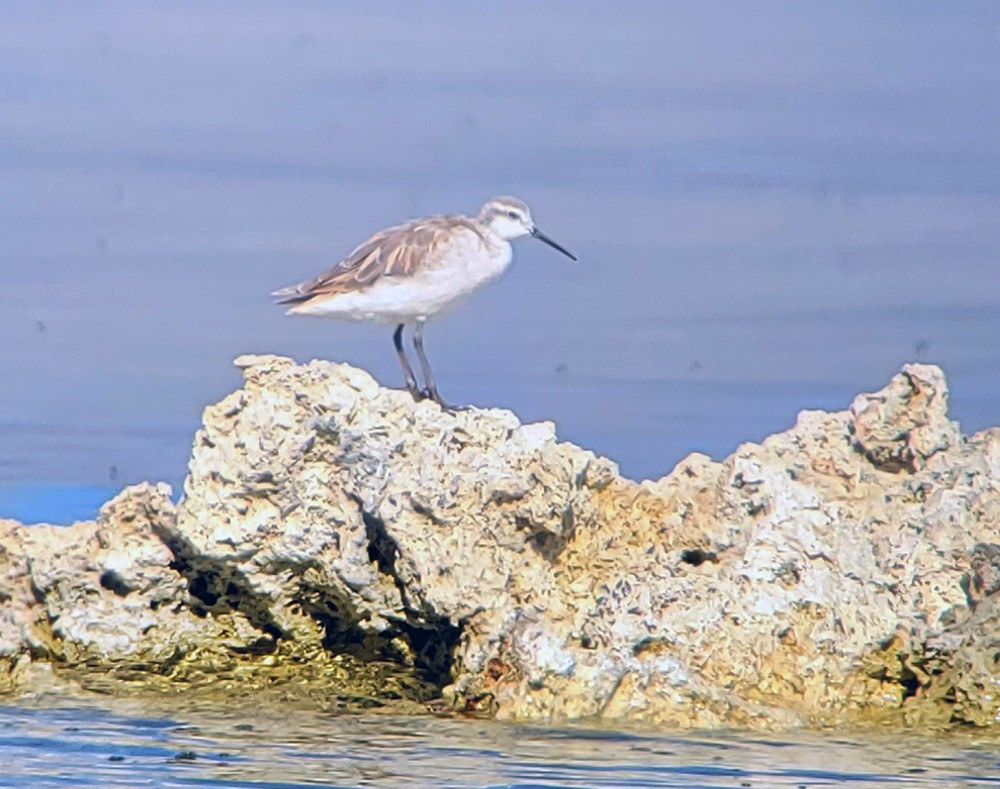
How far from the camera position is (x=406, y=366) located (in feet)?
33.4

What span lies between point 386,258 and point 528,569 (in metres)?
3.31

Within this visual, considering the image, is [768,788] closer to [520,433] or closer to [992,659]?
[992,659]

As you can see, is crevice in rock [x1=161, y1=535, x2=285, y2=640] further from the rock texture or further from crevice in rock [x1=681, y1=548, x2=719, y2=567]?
→ crevice in rock [x1=681, y1=548, x2=719, y2=567]

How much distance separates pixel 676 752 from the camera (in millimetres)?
6469

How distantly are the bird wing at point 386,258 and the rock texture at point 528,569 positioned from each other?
2.57 meters

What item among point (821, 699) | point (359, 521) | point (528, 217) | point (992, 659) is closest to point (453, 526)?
point (359, 521)

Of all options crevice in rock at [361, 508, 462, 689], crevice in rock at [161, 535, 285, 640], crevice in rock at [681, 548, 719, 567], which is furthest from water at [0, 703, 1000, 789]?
crevice in rock at [681, 548, 719, 567]

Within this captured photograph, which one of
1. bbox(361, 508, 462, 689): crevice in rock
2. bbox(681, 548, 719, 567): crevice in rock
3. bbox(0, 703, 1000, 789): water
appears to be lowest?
bbox(0, 703, 1000, 789): water

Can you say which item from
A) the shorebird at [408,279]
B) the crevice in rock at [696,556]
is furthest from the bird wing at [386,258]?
the crevice in rock at [696,556]

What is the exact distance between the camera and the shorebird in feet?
33.1

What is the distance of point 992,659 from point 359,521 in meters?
2.55

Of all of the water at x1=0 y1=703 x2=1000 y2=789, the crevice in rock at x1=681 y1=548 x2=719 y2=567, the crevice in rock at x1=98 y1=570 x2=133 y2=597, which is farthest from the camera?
the crevice in rock at x1=98 y1=570 x2=133 y2=597

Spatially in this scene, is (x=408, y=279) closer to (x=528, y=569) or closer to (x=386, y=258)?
(x=386, y=258)

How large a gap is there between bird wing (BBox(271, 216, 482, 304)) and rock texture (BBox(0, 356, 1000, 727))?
2.57 m
